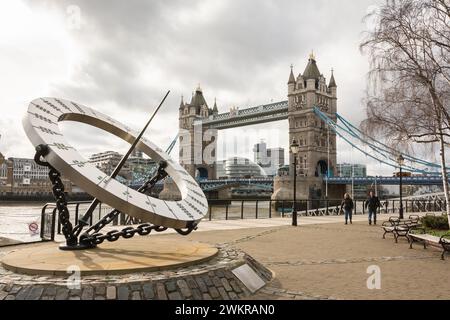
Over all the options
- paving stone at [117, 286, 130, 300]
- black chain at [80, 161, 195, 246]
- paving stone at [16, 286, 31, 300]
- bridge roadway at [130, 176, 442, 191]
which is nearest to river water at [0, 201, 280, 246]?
black chain at [80, 161, 195, 246]

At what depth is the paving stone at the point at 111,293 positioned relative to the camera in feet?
13.1

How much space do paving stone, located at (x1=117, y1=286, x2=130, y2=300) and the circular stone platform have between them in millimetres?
369

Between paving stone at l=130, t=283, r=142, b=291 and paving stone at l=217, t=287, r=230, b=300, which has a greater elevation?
paving stone at l=130, t=283, r=142, b=291

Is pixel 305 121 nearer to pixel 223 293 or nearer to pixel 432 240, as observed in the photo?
pixel 432 240

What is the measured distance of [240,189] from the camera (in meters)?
83.5

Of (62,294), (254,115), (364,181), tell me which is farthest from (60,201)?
(254,115)

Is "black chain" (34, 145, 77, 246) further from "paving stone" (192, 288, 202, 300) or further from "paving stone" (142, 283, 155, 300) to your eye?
"paving stone" (192, 288, 202, 300)

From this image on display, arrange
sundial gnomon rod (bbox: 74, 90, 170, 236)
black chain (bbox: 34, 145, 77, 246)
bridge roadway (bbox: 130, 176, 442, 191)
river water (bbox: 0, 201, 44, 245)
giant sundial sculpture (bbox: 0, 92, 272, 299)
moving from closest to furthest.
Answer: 1. giant sundial sculpture (bbox: 0, 92, 272, 299)
2. black chain (bbox: 34, 145, 77, 246)
3. sundial gnomon rod (bbox: 74, 90, 170, 236)
4. river water (bbox: 0, 201, 44, 245)
5. bridge roadway (bbox: 130, 176, 442, 191)

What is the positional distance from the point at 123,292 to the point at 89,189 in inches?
52.9

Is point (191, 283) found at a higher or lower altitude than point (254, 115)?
lower

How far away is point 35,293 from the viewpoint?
3.95 metres

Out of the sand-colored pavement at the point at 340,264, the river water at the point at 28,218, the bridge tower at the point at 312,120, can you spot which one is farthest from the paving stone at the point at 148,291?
the bridge tower at the point at 312,120

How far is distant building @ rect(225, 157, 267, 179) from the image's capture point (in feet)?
361
